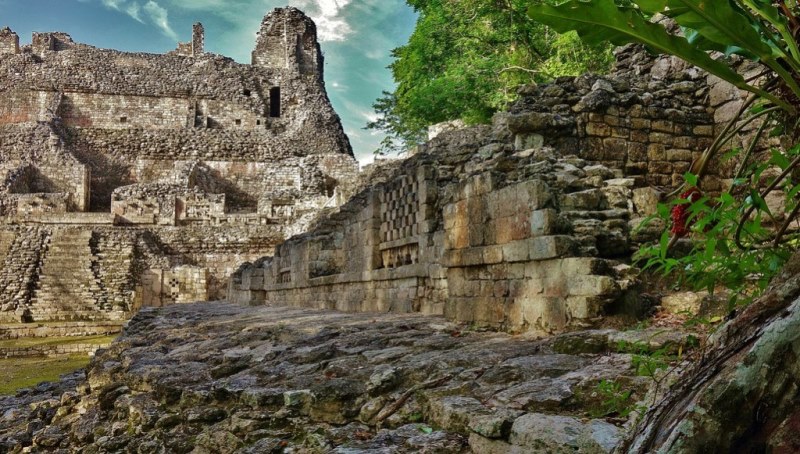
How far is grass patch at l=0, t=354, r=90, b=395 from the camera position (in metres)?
10.3

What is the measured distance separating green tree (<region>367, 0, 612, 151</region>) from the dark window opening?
21.7 metres

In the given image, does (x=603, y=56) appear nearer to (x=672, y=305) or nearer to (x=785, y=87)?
(x=672, y=305)

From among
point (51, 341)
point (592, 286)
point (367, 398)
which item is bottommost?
point (51, 341)

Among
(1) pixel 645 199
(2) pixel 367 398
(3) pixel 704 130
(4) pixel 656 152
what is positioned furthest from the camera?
(3) pixel 704 130

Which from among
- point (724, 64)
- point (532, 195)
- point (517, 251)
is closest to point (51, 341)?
point (517, 251)

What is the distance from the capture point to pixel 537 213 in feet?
15.9

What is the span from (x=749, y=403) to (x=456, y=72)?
63.5 feet

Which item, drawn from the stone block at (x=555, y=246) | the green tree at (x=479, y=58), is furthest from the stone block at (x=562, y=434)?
the green tree at (x=479, y=58)

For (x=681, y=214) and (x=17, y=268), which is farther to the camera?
(x=17, y=268)

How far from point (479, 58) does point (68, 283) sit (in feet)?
57.6

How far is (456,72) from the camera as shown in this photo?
19.8 meters

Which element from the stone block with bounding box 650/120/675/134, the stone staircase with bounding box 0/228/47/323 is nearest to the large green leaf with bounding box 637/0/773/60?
the stone block with bounding box 650/120/675/134

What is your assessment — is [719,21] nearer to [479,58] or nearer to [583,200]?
[583,200]

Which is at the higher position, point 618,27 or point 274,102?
point 274,102
